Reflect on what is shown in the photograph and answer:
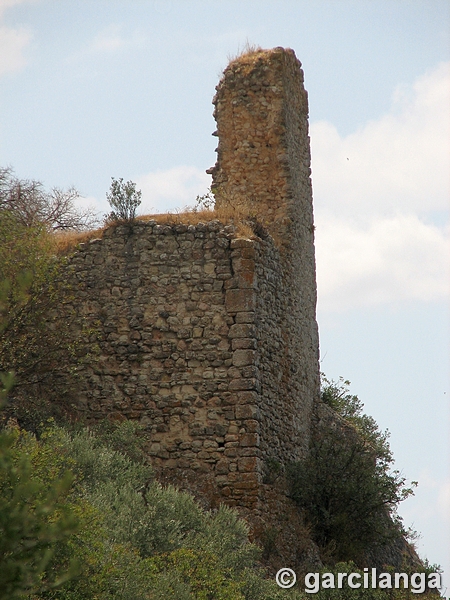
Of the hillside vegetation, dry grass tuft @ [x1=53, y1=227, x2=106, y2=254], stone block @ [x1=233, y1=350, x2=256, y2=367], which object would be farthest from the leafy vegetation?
dry grass tuft @ [x1=53, y1=227, x2=106, y2=254]

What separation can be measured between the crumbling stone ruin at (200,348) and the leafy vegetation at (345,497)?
0.43 m

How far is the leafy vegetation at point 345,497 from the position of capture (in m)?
12.8

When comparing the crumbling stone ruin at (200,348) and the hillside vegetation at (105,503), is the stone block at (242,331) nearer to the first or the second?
the crumbling stone ruin at (200,348)

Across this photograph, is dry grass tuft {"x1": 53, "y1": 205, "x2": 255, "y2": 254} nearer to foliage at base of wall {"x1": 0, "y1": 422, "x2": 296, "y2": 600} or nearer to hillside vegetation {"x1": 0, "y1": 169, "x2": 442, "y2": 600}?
hillside vegetation {"x1": 0, "y1": 169, "x2": 442, "y2": 600}

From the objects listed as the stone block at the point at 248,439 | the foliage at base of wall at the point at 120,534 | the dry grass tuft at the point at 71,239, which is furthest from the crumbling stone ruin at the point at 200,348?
the foliage at base of wall at the point at 120,534

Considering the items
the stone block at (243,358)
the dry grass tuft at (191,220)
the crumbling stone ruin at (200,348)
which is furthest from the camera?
the dry grass tuft at (191,220)

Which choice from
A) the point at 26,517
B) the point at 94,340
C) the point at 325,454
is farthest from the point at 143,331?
the point at 26,517

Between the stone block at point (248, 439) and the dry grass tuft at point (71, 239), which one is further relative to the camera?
the dry grass tuft at point (71, 239)

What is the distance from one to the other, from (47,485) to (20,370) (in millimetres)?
3870

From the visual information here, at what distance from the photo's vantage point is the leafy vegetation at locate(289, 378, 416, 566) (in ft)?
42.1

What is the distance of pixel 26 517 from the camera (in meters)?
6.04

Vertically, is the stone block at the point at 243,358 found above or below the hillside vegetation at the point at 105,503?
above

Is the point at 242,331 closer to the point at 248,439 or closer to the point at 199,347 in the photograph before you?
the point at 199,347

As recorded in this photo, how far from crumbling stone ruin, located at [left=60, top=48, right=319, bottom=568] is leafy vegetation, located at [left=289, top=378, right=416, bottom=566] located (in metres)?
0.43
